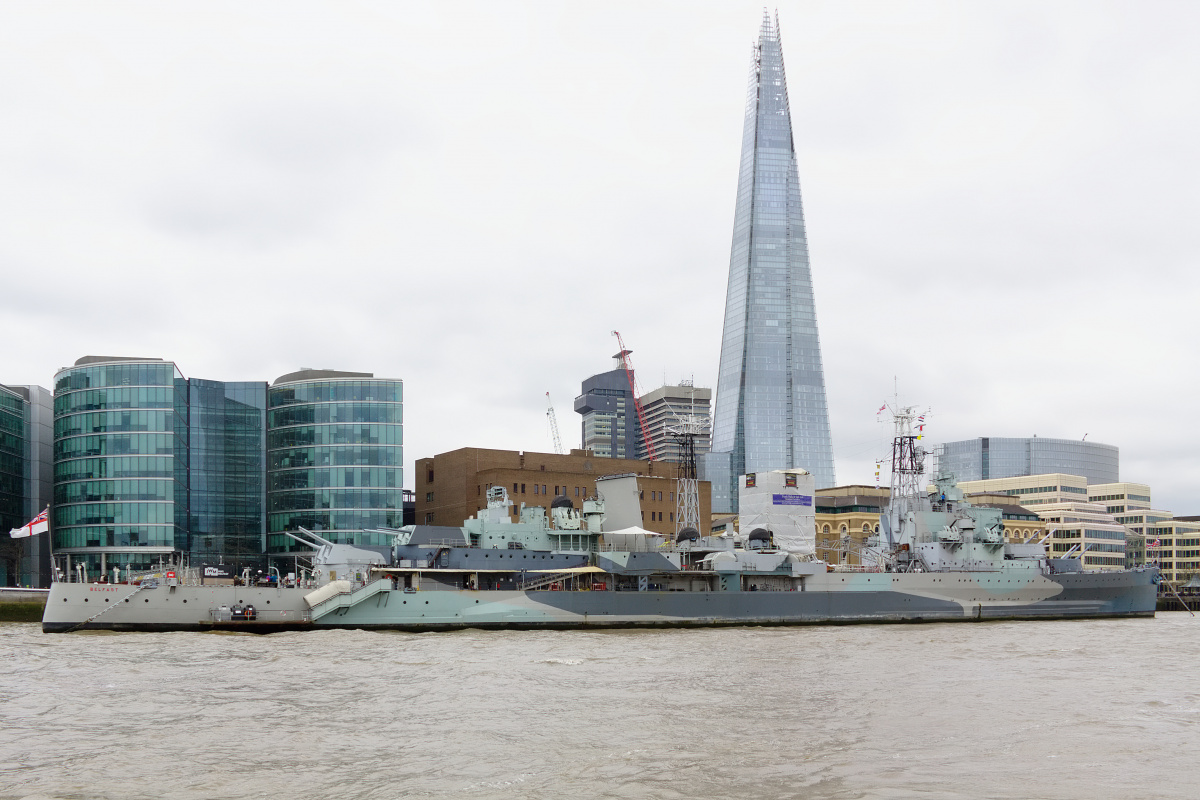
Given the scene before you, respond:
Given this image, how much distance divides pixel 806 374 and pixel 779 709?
177 metres

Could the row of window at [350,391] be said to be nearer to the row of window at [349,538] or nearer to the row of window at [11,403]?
the row of window at [349,538]

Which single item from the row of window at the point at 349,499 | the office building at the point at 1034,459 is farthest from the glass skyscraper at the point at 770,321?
the row of window at the point at 349,499

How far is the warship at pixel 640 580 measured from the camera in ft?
162

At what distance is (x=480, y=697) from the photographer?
27422mm

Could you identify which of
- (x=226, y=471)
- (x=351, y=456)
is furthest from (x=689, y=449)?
(x=226, y=471)

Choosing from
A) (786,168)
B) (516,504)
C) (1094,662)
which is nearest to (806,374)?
(786,168)

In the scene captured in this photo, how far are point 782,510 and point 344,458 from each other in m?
38.0

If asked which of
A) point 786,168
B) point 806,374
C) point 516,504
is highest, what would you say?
point 786,168

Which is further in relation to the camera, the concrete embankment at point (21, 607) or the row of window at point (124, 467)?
the row of window at point (124, 467)

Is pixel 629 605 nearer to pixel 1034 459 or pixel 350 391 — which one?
pixel 350 391

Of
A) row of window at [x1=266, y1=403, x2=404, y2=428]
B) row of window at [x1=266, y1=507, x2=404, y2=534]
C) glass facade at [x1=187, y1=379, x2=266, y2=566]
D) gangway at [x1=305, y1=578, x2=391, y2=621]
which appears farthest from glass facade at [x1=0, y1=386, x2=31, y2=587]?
gangway at [x1=305, y1=578, x2=391, y2=621]

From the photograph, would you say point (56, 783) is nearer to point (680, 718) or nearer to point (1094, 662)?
point (680, 718)

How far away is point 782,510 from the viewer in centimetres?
7269

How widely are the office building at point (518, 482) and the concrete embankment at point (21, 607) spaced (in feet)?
114
